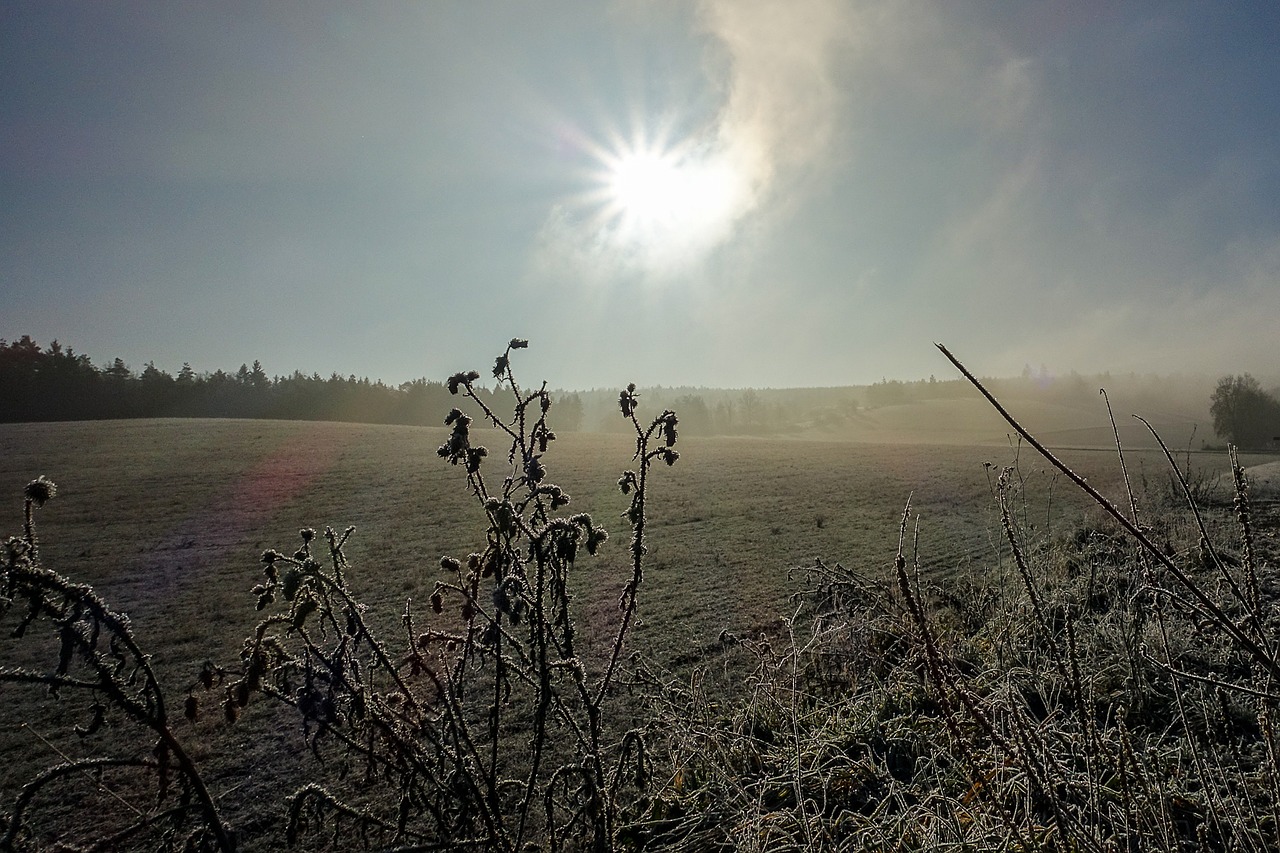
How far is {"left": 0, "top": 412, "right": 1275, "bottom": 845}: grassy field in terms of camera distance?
22.4 feet

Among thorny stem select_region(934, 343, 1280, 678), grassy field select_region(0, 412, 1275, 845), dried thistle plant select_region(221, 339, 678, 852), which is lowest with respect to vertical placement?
grassy field select_region(0, 412, 1275, 845)

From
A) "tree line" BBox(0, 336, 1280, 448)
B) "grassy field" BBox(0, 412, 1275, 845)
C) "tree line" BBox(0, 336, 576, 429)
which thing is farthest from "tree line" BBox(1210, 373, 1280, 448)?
"tree line" BBox(0, 336, 576, 429)

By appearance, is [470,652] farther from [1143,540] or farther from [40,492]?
[1143,540]

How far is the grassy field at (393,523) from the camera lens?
22.4 feet

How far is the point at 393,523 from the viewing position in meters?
15.0

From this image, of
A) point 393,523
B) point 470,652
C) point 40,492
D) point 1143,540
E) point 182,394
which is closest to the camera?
point 1143,540

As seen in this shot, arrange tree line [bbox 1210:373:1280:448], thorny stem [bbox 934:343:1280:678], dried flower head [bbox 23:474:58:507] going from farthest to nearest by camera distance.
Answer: tree line [bbox 1210:373:1280:448] → dried flower head [bbox 23:474:58:507] → thorny stem [bbox 934:343:1280:678]

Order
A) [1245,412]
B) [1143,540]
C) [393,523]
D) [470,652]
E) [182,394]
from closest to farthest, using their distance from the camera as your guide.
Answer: [1143,540] < [470,652] < [393,523] < [1245,412] < [182,394]

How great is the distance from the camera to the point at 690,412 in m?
89.4

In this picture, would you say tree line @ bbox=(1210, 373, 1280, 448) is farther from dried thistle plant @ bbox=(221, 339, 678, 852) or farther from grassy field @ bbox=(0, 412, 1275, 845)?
dried thistle plant @ bbox=(221, 339, 678, 852)

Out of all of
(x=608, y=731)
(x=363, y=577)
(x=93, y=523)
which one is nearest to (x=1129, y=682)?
(x=608, y=731)

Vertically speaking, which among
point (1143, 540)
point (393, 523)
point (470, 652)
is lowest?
point (393, 523)

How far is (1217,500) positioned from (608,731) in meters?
13.8

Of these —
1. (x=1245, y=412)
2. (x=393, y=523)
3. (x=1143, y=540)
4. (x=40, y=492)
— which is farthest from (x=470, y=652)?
(x=1245, y=412)
